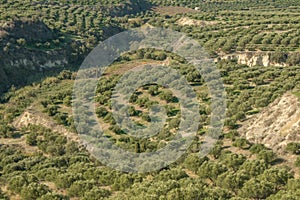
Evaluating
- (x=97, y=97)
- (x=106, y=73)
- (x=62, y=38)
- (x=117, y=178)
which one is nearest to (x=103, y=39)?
(x=62, y=38)

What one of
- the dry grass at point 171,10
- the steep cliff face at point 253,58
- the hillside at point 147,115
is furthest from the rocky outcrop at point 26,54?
the dry grass at point 171,10

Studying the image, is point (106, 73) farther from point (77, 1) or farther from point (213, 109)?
point (77, 1)

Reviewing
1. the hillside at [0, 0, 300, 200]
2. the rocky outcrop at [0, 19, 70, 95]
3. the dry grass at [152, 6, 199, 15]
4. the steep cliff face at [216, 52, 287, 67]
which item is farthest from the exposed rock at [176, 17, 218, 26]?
the steep cliff face at [216, 52, 287, 67]

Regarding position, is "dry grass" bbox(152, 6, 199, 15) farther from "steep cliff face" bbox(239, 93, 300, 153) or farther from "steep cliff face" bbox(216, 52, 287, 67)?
"steep cliff face" bbox(239, 93, 300, 153)

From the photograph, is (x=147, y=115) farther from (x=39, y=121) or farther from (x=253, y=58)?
(x=253, y=58)

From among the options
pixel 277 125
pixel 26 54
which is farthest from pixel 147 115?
pixel 26 54
